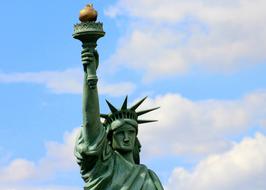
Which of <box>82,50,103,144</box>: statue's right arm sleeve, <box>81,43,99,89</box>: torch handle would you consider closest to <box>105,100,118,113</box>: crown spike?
<box>82,50,103,144</box>: statue's right arm sleeve

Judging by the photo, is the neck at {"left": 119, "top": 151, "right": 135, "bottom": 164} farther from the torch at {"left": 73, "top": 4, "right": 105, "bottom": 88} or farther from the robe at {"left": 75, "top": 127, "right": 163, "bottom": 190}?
the torch at {"left": 73, "top": 4, "right": 105, "bottom": 88}

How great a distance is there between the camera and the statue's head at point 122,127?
30031 mm

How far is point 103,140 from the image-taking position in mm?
29594

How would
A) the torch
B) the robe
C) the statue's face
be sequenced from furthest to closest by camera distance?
the statue's face
the robe
the torch

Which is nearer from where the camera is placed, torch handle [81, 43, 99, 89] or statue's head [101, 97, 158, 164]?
torch handle [81, 43, 99, 89]

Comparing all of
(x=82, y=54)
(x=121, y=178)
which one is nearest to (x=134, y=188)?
(x=121, y=178)

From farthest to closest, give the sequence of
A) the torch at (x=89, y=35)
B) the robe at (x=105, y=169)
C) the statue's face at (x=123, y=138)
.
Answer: the statue's face at (x=123, y=138)
the robe at (x=105, y=169)
the torch at (x=89, y=35)

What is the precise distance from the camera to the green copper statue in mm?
29078

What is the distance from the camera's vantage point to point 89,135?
1158 inches

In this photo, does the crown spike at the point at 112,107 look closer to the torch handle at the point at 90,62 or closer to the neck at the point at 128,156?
the neck at the point at 128,156

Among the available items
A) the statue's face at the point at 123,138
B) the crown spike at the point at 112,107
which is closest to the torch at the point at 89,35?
the crown spike at the point at 112,107

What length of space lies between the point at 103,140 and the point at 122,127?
59cm

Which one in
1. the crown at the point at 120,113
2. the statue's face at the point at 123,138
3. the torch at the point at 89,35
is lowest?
the statue's face at the point at 123,138

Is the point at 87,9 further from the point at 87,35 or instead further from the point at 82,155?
the point at 82,155
